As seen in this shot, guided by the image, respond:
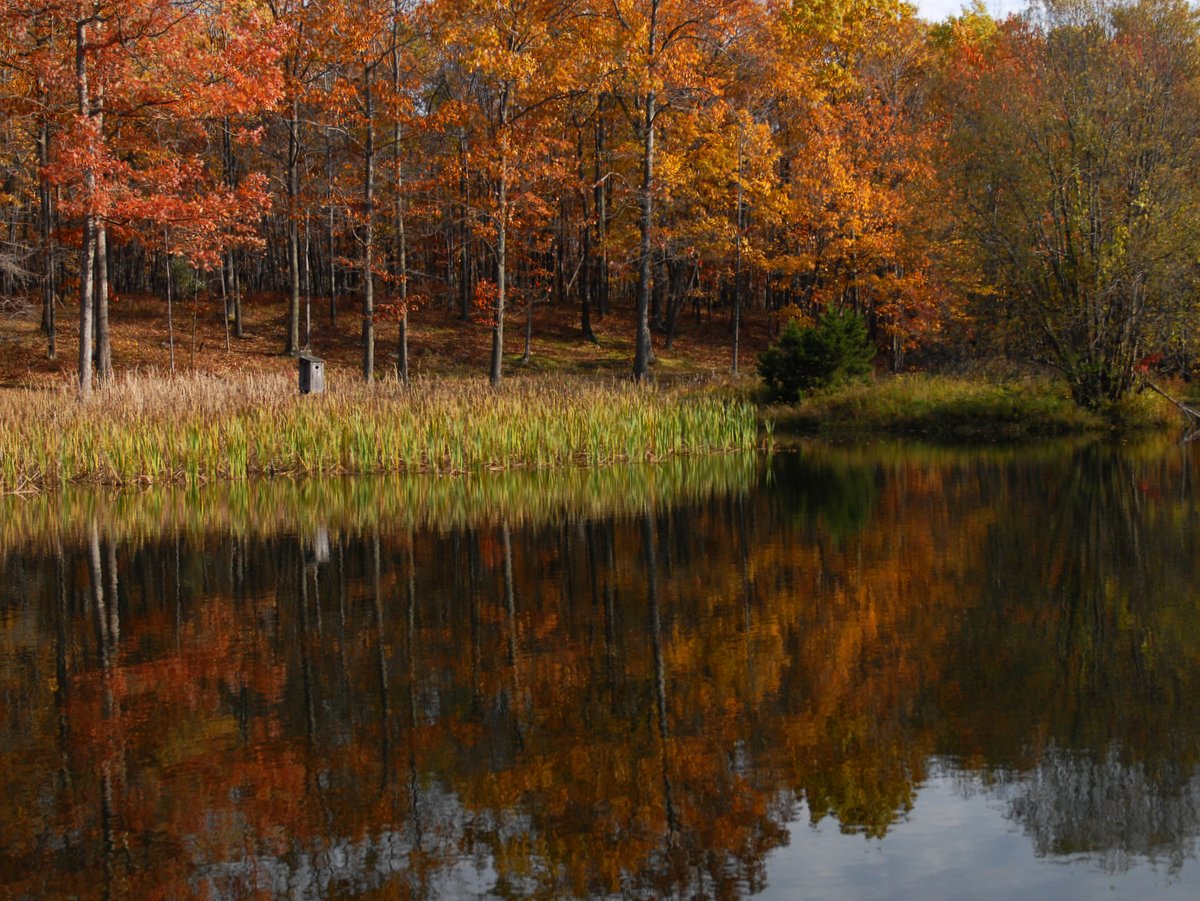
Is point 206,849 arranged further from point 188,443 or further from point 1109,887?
point 188,443

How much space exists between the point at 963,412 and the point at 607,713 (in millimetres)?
19664

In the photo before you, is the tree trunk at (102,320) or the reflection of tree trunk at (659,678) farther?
the tree trunk at (102,320)

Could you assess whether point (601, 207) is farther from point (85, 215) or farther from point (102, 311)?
point (85, 215)

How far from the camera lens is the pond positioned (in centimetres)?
430

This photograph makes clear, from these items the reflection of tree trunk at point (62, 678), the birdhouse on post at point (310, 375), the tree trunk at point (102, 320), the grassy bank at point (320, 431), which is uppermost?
the tree trunk at point (102, 320)

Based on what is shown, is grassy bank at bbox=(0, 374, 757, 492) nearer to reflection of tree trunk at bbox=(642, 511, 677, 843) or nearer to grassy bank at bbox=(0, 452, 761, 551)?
grassy bank at bbox=(0, 452, 761, 551)

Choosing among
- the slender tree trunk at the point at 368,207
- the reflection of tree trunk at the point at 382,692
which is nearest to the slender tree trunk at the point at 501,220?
the slender tree trunk at the point at 368,207

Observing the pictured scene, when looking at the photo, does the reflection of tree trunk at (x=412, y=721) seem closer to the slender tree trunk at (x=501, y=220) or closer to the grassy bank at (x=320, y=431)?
the grassy bank at (x=320, y=431)

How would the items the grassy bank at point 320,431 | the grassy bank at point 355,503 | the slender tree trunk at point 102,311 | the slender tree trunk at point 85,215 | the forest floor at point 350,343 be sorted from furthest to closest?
the forest floor at point 350,343 < the slender tree trunk at point 102,311 < the slender tree trunk at point 85,215 < the grassy bank at point 320,431 < the grassy bank at point 355,503

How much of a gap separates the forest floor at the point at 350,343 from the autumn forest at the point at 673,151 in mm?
579

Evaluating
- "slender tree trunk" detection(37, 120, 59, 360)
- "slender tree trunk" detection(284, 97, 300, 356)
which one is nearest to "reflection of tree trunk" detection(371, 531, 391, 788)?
"slender tree trunk" detection(284, 97, 300, 356)

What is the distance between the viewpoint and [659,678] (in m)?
6.45

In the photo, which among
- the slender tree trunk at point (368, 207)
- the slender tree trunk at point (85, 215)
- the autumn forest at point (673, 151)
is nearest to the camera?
the slender tree trunk at point (85, 215)

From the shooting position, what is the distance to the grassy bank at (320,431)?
51.9 feet
